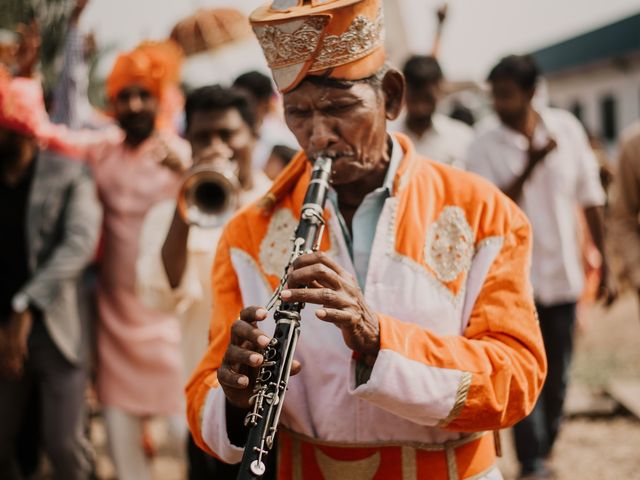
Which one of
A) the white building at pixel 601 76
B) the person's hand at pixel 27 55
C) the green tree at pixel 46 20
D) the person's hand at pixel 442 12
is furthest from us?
the white building at pixel 601 76

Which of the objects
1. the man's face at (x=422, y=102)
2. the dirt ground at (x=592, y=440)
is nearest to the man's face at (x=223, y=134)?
the man's face at (x=422, y=102)

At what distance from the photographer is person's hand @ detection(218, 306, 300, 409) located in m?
1.94

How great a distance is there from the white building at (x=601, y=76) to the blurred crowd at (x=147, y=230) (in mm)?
20752

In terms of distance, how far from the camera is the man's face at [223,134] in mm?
3969

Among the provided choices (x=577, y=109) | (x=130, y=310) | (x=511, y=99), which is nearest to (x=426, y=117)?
(x=511, y=99)

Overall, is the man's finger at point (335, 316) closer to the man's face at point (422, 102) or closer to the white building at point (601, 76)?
the man's face at point (422, 102)

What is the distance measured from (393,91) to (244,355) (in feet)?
2.93

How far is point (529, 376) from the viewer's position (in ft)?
7.06

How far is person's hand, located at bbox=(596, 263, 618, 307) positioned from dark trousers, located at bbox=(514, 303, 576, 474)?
27 centimetres

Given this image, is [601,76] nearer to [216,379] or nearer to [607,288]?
[607,288]

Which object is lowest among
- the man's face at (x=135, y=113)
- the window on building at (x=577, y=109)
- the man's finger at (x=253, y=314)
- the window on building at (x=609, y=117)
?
the window on building at (x=577, y=109)

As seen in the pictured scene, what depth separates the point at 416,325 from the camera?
213 centimetres

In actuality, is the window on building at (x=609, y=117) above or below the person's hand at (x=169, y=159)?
below

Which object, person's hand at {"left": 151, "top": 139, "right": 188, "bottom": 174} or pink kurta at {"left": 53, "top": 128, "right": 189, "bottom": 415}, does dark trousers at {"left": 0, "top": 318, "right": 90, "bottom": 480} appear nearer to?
pink kurta at {"left": 53, "top": 128, "right": 189, "bottom": 415}
